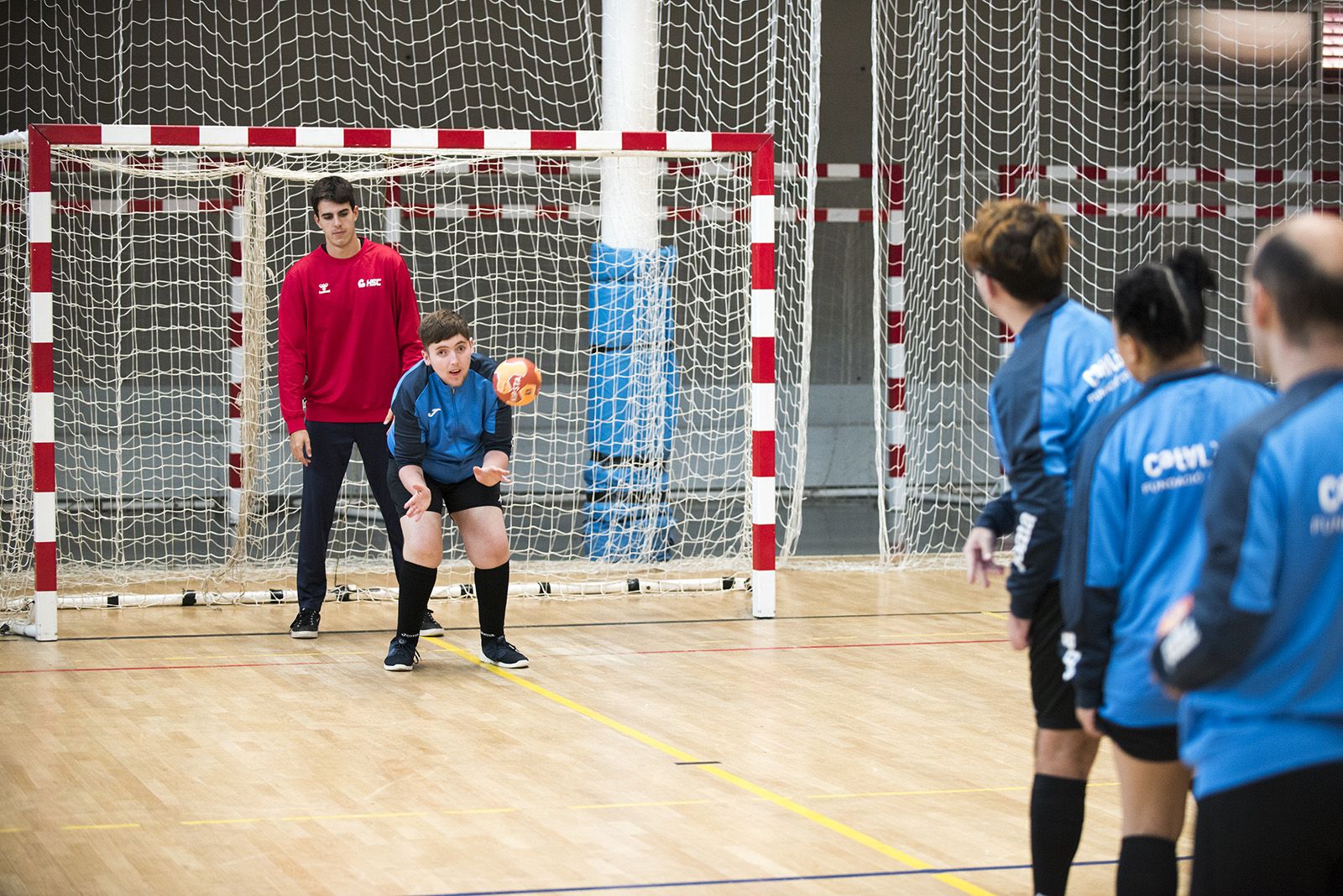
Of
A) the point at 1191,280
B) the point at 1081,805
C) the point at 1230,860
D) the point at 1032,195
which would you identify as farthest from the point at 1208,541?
the point at 1032,195

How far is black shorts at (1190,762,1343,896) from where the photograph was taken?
1832 mm

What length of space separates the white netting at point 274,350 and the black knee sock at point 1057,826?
5.40 meters

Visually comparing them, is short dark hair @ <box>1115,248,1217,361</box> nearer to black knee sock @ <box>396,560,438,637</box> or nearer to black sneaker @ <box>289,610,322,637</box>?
black knee sock @ <box>396,560,438,637</box>

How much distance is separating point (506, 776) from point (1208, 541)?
8.69 ft

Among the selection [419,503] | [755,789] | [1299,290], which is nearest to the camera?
[1299,290]

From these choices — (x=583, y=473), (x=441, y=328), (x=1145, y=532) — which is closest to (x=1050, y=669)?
(x=1145, y=532)

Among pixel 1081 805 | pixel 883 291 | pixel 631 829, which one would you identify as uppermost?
pixel 883 291

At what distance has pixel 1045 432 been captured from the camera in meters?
2.71

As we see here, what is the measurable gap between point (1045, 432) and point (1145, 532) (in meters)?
0.45

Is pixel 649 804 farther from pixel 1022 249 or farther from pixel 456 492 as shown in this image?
pixel 456 492

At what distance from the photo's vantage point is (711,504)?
42.7 ft

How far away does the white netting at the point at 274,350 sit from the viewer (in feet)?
29.3

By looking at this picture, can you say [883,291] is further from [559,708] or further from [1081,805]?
[1081,805]

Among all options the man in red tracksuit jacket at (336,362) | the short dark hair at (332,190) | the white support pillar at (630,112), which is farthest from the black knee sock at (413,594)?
the white support pillar at (630,112)
